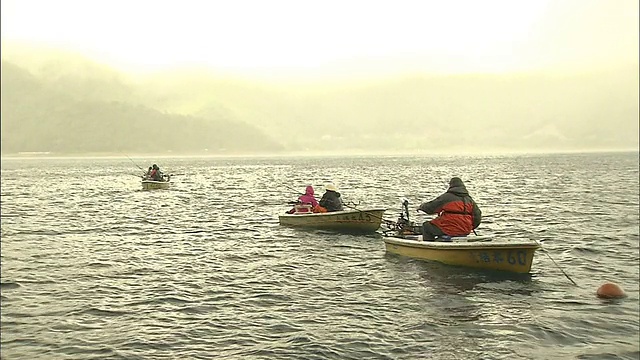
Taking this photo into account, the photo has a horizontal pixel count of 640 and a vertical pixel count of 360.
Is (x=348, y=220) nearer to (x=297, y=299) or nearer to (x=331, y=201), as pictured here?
(x=331, y=201)

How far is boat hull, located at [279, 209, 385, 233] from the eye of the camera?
24.3m

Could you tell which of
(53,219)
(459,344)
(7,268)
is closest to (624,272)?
(459,344)

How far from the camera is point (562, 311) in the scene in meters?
12.5

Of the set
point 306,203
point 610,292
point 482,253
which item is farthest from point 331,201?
point 610,292

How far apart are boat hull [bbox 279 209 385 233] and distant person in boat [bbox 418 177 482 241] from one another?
6767mm

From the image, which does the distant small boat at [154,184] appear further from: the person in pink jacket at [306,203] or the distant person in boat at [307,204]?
the person in pink jacket at [306,203]

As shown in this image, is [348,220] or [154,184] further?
[154,184]

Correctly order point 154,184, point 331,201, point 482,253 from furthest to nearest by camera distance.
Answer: point 154,184 → point 331,201 → point 482,253

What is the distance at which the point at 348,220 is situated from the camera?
24750mm

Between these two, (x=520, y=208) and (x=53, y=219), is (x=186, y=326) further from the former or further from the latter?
(x=520, y=208)

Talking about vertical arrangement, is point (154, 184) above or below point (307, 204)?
below

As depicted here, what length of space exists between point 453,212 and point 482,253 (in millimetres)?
1580

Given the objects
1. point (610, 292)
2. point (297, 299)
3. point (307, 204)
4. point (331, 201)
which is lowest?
point (297, 299)

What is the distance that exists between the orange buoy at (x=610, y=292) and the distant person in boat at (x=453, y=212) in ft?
14.1
